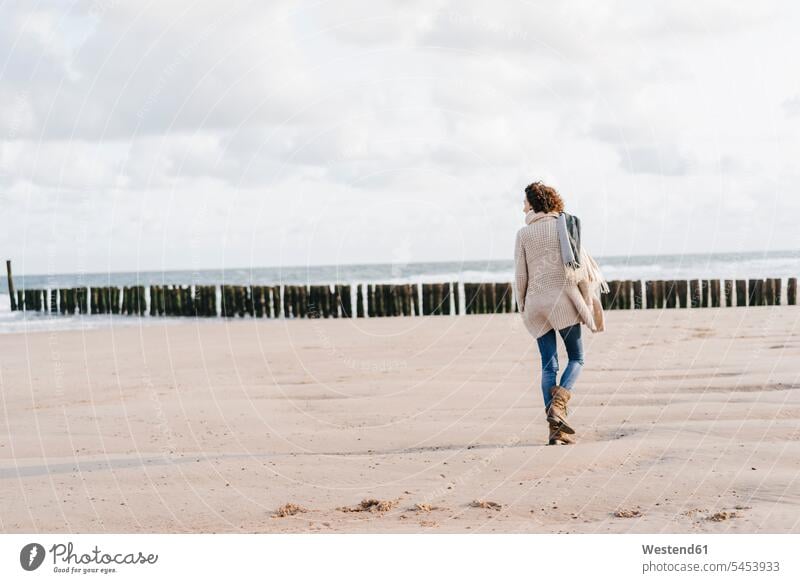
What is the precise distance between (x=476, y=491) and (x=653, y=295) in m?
19.5

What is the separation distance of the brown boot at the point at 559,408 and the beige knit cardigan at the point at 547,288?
0.48m

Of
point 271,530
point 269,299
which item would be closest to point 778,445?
point 271,530

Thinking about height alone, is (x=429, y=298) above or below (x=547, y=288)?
below

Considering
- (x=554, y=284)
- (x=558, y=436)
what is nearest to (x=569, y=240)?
(x=554, y=284)

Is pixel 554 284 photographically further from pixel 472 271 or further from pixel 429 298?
pixel 472 271

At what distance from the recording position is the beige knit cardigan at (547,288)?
274 inches

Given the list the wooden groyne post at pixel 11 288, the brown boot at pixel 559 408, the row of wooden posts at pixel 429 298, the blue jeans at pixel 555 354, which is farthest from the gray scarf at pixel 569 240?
the wooden groyne post at pixel 11 288

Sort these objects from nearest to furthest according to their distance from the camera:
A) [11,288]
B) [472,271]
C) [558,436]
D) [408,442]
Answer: [558,436] < [408,442] < [11,288] < [472,271]
